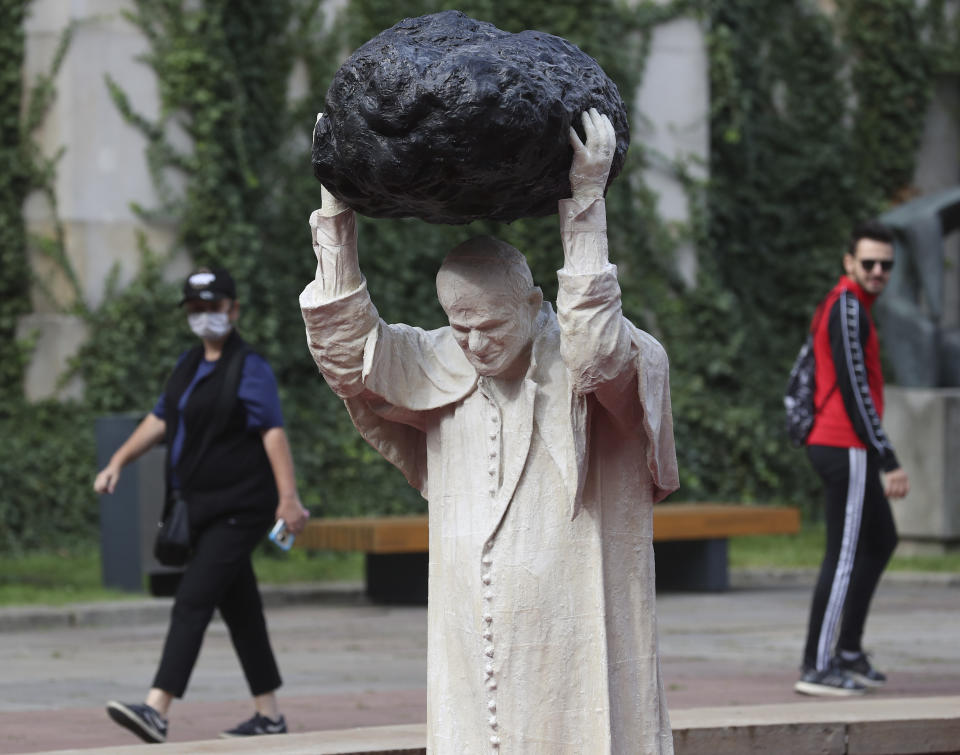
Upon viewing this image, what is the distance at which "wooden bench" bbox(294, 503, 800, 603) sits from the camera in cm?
1243

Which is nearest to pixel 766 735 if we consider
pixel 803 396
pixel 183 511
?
pixel 803 396

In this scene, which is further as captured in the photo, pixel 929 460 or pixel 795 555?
pixel 795 555

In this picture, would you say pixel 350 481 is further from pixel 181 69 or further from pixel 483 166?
pixel 483 166

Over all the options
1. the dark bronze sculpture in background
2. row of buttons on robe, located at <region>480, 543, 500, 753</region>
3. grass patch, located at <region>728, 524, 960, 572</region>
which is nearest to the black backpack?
row of buttons on robe, located at <region>480, 543, 500, 753</region>

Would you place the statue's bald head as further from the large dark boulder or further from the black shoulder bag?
the black shoulder bag

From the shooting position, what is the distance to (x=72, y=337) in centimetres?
1616

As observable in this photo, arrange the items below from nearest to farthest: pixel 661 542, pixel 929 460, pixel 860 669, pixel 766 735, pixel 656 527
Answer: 1. pixel 766 735
2. pixel 860 669
3. pixel 656 527
4. pixel 661 542
5. pixel 929 460

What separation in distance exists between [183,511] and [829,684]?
293cm

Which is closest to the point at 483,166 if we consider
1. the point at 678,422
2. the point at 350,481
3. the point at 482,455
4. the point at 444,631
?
the point at 482,455

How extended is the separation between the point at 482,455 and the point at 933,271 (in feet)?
39.2

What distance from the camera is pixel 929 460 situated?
49.0 ft

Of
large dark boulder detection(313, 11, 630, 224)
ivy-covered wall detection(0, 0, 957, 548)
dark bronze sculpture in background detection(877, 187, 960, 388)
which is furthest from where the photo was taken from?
ivy-covered wall detection(0, 0, 957, 548)

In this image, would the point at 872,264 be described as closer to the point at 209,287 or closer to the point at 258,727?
the point at 209,287

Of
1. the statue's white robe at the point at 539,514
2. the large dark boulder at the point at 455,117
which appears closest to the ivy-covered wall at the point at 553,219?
the statue's white robe at the point at 539,514
